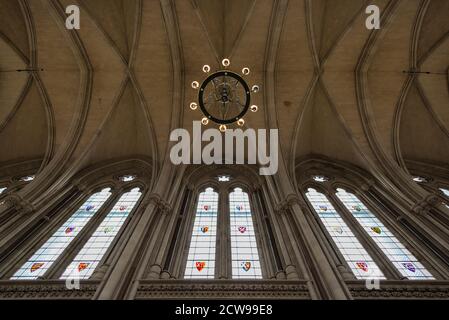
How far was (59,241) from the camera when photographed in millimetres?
9742

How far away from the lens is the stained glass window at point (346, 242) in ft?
27.4

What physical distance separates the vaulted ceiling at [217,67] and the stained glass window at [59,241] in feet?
7.13

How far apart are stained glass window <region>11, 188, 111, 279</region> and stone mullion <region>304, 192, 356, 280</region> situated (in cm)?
758

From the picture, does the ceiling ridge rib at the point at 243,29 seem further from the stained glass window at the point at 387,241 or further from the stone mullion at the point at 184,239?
the stained glass window at the point at 387,241

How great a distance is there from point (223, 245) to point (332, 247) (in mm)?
3212

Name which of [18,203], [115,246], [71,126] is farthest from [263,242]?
[71,126]

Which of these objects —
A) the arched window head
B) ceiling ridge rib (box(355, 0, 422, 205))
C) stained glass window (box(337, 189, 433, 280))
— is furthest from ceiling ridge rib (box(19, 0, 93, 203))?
ceiling ridge rib (box(355, 0, 422, 205))

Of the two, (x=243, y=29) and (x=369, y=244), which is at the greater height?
(x=243, y=29)

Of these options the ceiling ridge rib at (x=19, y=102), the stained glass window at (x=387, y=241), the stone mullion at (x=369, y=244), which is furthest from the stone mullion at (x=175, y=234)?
the ceiling ridge rib at (x=19, y=102)

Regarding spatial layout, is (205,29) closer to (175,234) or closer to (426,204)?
(175,234)

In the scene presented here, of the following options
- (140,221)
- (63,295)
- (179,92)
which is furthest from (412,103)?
(63,295)

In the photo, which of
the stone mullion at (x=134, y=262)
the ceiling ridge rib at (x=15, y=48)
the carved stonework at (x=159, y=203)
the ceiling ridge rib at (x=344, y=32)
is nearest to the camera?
the stone mullion at (x=134, y=262)

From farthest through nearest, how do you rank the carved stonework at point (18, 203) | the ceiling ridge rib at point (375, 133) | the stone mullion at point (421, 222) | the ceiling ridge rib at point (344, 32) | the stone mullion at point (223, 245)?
1. the ceiling ridge rib at point (344, 32)
2. the ceiling ridge rib at point (375, 133)
3. the carved stonework at point (18, 203)
4. the stone mullion at point (421, 222)
5. the stone mullion at point (223, 245)

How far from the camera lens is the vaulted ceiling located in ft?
44.5
